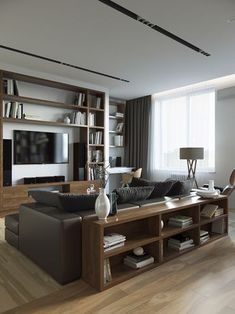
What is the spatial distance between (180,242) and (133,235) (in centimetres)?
60

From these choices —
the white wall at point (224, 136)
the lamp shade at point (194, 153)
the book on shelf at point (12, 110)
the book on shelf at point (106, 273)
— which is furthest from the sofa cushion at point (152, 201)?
the book on shelf at point (12, 110)

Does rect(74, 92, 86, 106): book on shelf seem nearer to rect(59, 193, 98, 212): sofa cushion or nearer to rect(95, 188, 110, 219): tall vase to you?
rect(59, 193, 98, 212): sofa cushion

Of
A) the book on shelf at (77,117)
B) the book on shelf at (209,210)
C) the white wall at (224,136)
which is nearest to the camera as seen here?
the book on shelf at (209,210)

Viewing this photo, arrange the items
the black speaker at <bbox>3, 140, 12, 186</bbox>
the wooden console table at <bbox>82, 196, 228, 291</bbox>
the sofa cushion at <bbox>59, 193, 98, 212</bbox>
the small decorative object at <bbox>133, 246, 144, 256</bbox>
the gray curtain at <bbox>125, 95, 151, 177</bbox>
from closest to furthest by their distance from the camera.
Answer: the wooden console table at <bbox>82, 196, 228, 291</bbox>
the sofa cushion at <bbox>59, 193, 98, 212</bbox>
the small decorative object at <bbox>133, 246, 144, 256</bbox>
the black speaker at <bbox>3, 140, 12, 186</bbox>
the gray curtain at <bbox>125, 95, 151, 177</bbox>

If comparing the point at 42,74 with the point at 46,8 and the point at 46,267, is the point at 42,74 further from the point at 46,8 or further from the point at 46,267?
the point at 46,267

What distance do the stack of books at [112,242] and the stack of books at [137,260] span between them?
26cm

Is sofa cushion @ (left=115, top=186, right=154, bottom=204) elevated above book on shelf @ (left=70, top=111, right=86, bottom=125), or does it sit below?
below

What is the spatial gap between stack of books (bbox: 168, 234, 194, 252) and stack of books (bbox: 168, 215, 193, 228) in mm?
156

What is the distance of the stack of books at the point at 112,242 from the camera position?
2.01 meters

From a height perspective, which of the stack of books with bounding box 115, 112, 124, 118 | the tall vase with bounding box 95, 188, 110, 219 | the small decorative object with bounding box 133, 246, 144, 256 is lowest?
the small decorative object with bounding box 133, 246, 144, 256

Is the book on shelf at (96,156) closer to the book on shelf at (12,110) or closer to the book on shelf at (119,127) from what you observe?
the book on shelf at (119,127)

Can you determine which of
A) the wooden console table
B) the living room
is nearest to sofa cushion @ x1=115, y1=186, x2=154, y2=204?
the living room

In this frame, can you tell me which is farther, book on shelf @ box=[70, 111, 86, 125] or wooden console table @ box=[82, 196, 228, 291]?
book on shelf @ box=[70, 111, 86, 125]

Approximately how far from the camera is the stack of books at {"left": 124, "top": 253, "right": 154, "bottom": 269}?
224 cm
